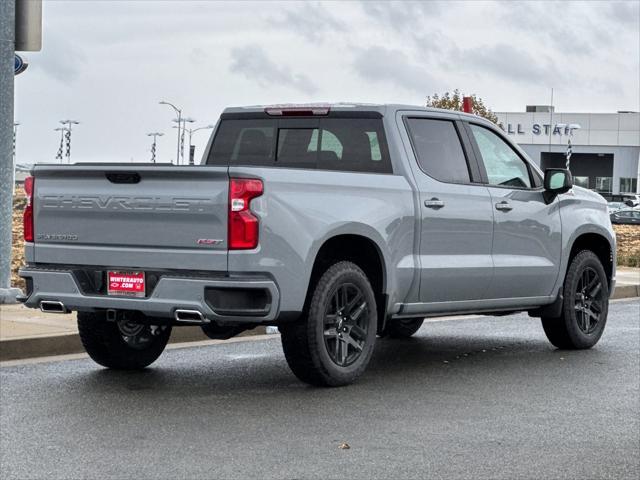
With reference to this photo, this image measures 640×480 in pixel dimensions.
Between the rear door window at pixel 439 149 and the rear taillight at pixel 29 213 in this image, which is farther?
the rear door window at pixel 439 149

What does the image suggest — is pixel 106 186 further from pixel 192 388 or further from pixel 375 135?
pixel 375 135

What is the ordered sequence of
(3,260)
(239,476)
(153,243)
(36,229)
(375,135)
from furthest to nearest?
(3,260), (375,135), (36,229), (153,243), (239,476)

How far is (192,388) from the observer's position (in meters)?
9.40

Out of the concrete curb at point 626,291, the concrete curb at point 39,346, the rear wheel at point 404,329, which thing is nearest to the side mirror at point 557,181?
the rear wheel at point 404,329

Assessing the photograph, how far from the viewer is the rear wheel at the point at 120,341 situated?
392 inches

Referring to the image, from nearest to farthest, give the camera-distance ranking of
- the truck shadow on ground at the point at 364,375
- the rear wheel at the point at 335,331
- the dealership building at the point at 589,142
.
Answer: the rear wheel at the point at 335,331 < the truck shadow on ground at the point at 364,375 < the dealership building at the point at 589,142

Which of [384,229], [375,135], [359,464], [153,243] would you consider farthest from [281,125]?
[359,464]

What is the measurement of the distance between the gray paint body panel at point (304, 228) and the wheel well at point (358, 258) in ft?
0.27

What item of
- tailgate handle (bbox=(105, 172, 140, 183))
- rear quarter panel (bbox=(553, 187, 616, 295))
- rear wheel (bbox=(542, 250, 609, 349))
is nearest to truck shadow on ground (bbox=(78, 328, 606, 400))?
rear wheel (bbox=(542, 250, 609, 349))

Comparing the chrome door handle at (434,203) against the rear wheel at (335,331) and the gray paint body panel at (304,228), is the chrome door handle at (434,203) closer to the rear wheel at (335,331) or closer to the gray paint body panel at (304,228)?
the gray paint body panel at (304,228)

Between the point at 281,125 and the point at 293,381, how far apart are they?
213cm

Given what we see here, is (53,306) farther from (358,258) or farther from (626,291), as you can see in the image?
(626,291)

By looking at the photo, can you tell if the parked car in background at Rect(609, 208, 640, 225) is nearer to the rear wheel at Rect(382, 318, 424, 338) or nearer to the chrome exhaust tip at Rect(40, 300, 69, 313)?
the rear wheel at Rect(382, 318, 424, 338)

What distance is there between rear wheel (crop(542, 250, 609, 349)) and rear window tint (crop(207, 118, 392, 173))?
2609 mm
